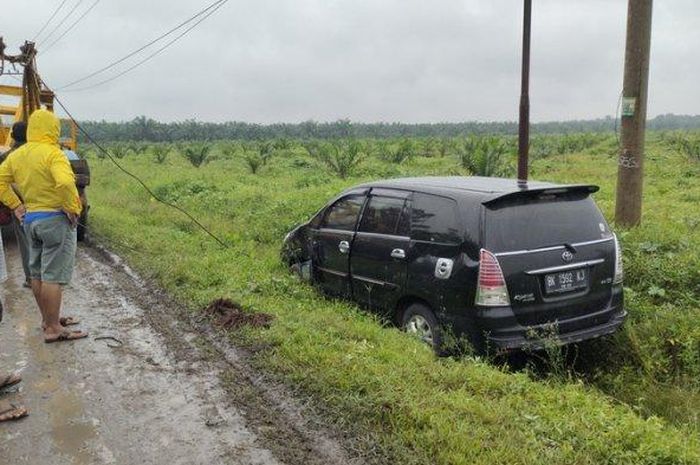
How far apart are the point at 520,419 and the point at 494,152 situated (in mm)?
11144

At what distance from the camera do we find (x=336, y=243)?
652cm

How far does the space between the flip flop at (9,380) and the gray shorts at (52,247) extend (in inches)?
45.6

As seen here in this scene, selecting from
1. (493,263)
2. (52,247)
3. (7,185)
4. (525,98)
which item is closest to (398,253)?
(493,263)

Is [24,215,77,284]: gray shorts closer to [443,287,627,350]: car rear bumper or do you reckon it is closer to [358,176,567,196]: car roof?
[358,176,567,196]: car roof

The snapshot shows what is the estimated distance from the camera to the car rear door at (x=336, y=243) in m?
6.36

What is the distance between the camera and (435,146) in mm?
37469

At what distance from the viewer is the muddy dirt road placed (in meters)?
3.73

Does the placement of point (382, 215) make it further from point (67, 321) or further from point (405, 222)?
point (67, 321)

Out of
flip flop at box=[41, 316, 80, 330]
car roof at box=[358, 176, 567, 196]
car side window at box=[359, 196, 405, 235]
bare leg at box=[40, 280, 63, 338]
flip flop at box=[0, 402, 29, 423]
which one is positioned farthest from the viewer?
flip flop at box=[41, 316, 80, 330]

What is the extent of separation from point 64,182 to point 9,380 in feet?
5.51

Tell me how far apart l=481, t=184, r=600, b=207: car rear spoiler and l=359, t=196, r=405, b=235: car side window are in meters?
1.07

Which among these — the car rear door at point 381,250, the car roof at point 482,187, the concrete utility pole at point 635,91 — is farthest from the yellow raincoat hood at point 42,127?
the concrete utility pole at point 635,91

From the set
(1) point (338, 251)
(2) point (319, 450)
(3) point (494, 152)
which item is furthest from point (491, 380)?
(3) point (494, 152)

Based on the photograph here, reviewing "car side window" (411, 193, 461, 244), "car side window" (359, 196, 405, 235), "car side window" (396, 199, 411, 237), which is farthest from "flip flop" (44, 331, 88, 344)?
"car side window" (411, 193, 461, 244)
